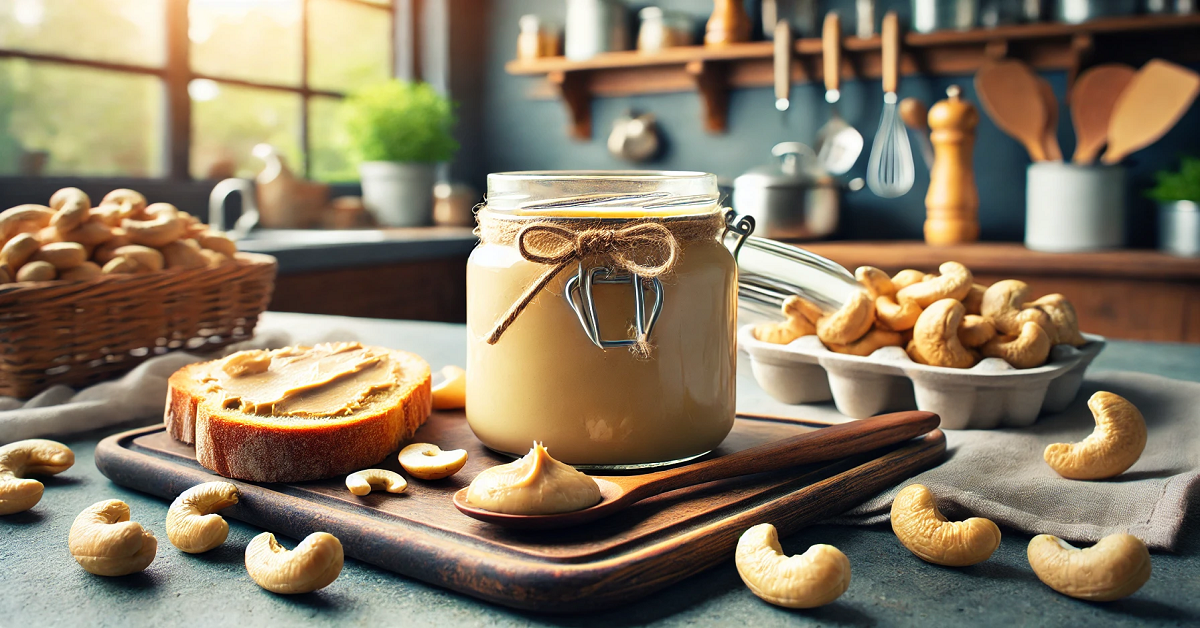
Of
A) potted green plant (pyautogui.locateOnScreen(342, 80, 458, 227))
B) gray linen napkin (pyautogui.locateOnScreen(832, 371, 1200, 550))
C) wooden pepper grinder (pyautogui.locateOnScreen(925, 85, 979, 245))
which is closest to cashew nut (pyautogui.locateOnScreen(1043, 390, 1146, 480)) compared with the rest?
gray linen napkin (pyautogui.locateOnScreen(832, 371, 1200, 550))

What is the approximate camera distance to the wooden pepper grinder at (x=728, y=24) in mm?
3111

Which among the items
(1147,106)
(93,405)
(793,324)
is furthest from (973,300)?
(1147,106)

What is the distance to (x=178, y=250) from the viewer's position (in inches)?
43.1

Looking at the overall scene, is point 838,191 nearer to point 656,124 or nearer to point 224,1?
point 656,124

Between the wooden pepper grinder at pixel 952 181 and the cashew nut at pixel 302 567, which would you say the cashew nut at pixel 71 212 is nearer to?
the cashew nut at pixel 302 567

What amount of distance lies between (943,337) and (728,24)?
2.48 m

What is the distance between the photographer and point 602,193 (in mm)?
691

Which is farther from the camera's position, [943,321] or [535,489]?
[943,321]

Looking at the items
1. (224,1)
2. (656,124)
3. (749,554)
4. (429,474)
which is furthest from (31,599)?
(656,124)

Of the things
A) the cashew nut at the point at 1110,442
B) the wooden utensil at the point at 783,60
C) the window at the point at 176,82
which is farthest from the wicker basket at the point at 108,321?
the wooden utensil at the point at 783,60

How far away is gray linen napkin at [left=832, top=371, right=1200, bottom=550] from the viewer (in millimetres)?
624

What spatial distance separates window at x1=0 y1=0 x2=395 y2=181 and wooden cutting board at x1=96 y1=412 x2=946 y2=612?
2.17 m

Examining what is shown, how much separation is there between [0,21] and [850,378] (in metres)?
2.48

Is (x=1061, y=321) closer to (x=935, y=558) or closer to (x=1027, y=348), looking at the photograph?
(x=1027, y=348)
